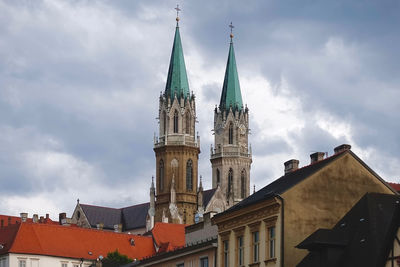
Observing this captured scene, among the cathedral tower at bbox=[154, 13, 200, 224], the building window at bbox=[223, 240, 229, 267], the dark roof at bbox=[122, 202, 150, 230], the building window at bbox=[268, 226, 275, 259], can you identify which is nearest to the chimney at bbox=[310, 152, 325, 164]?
the building window at bbox=[223, 240, 229, 267]

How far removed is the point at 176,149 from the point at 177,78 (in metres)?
15.2

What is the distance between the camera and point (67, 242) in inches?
4761

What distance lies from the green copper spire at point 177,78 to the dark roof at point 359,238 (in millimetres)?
146900

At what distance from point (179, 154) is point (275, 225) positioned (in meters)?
139

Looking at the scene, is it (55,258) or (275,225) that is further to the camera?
(55,258)

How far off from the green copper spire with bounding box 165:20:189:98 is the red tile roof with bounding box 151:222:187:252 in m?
67.5

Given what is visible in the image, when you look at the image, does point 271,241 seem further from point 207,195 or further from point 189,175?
point 207,195

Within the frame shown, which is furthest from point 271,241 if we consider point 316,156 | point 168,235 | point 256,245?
point 168,235

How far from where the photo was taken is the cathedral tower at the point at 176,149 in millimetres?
182750

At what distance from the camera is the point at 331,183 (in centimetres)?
4978

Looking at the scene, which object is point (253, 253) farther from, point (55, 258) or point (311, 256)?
point (55, 258)

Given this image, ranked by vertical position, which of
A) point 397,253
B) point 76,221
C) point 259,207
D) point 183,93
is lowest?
point 397,253

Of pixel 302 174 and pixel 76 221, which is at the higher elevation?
pixel 76 221

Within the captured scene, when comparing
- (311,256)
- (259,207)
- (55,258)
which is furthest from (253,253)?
(55,258)
